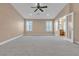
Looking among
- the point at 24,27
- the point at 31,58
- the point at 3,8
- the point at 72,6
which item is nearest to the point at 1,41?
the point at 3,8

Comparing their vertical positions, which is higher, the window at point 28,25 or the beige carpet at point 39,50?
the window at point 28,25

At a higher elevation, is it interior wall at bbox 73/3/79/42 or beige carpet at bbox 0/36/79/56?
interior wall at bbox 73/3/79/42

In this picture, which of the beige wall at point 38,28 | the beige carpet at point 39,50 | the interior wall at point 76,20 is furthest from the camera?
the beige wall at point 38,28

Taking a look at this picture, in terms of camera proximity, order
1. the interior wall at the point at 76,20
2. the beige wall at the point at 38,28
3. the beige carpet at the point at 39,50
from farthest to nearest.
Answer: the beige wall at the point at 38,28, the interior wall at the point at 76,20, the beige carpet at the point at 39,50

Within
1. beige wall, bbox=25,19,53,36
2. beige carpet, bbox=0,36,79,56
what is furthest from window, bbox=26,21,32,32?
beige carpet, bbox=0,36,79,56

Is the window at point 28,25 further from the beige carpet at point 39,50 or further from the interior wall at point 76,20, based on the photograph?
the beige carpet at point 39,50

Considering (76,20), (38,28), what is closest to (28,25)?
(38,28)

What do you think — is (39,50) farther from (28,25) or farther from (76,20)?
(28,25)

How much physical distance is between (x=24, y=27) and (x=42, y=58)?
15462mm

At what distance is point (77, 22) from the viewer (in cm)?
899

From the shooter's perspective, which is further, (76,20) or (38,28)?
(38,28)

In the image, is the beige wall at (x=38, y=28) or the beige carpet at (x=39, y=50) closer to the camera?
the beige carpet at (x=39, y=50)

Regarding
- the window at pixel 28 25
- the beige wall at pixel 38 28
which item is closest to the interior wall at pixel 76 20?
the beige wall at pixel 38 28

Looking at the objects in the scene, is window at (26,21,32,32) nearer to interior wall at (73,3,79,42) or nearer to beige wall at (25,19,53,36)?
beige wall at (25,19,53,36)
